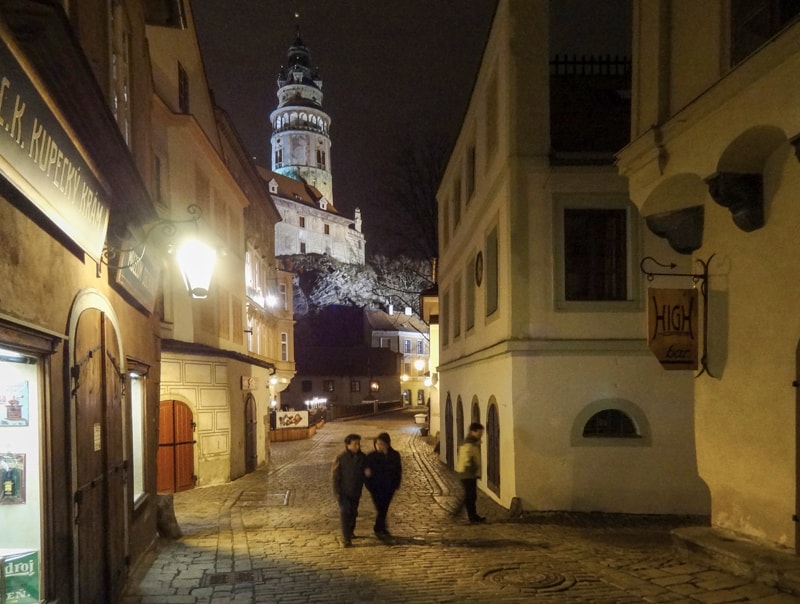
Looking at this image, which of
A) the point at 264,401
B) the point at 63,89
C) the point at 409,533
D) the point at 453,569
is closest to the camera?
the point at 63,89

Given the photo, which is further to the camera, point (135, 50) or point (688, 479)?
point (688, 479)

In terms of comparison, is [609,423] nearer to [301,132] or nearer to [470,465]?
[470,465]

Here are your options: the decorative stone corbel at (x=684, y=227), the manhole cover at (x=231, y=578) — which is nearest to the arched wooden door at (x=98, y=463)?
the manhole cover at (x=231, y=578)

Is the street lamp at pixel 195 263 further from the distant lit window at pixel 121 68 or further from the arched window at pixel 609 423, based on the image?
the arched window at pixel 609 423

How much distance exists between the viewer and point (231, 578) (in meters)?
8.18

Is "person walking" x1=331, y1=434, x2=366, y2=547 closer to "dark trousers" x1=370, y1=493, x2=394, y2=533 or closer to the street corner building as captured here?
"dark trousers" x1=370, y1=493, x2=394, y2=533

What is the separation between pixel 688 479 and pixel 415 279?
32452mm

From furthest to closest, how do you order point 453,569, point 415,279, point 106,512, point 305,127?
point 305,127
point 415,279
point 453,569
point 106,512

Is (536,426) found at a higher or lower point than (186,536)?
higher

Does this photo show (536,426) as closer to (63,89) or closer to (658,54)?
(658,54)

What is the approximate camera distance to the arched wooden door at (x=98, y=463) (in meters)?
5.80

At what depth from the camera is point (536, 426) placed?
12281 mm

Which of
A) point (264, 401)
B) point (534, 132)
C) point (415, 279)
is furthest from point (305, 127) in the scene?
point (534, 132)

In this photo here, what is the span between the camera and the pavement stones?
23.8ft
